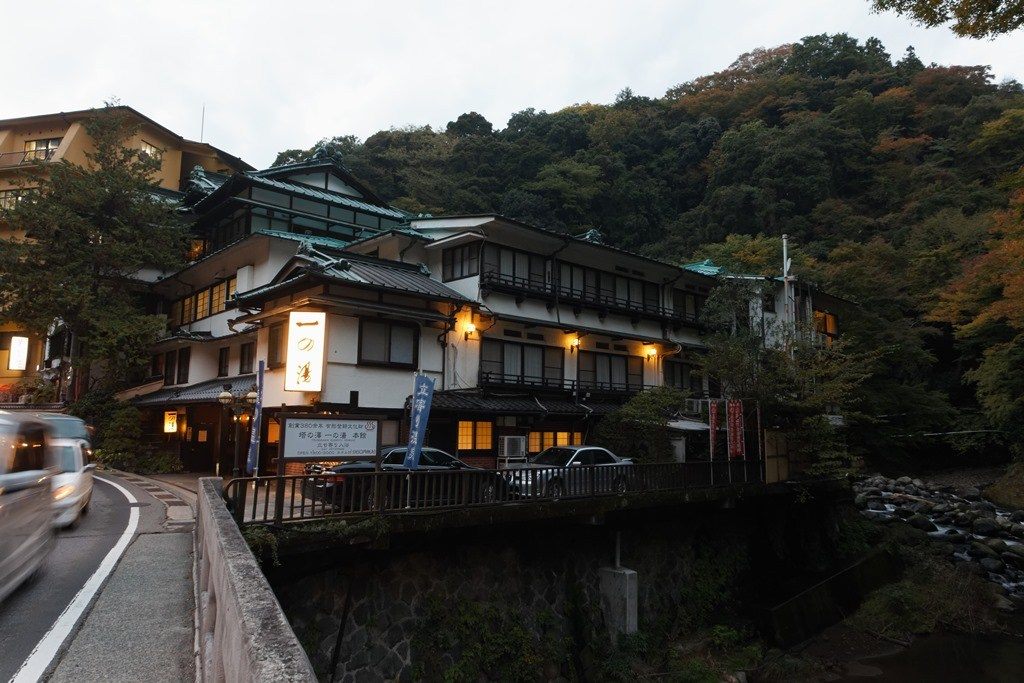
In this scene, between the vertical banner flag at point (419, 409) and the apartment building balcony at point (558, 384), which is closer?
the vertical banner flag at point (419, 409)

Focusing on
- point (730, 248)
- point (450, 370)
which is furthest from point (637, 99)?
point (450, 370)

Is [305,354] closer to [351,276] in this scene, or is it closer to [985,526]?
[351,276]

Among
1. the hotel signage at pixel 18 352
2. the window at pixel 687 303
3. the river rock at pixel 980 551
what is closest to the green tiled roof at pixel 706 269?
the window at pixel 687 303

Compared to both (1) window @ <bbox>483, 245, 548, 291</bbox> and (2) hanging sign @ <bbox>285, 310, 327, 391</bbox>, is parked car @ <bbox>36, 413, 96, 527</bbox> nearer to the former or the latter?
(2) hanging sign @ <bbox>285, 310, 327, 391</bbox>

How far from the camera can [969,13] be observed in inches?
452

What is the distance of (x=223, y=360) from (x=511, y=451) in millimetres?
15432

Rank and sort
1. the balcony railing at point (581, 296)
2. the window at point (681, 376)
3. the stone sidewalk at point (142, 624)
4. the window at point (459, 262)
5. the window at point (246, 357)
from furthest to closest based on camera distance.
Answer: the window at point (681, 376) → the window at point (246, 357) → the window at point (459, 262) → the balcony railing at point (581, 296) → the stone sidewalk at point (142, 624)

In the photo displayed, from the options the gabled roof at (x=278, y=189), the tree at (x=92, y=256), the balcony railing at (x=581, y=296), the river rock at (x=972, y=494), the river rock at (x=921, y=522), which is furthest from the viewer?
the river rock at (x=972, y=494)

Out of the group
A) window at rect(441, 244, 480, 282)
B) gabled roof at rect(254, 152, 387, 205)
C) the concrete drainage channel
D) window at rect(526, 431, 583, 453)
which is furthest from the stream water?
gabled roof at rect(254, 152, 387, 205)

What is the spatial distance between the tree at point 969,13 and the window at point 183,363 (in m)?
31.0

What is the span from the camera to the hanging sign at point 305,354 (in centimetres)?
1823

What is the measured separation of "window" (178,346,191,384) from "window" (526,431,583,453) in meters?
18.1

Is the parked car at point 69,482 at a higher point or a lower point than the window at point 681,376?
lower

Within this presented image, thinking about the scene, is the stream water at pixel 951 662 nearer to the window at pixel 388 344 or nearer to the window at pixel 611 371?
the window at pixel 611 371
